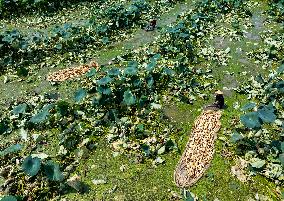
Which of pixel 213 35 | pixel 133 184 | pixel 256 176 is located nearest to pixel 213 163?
pixel 256 176

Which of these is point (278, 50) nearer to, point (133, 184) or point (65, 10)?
point (133, 184)

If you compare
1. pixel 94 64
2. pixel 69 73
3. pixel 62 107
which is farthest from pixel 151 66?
pixel 62 107

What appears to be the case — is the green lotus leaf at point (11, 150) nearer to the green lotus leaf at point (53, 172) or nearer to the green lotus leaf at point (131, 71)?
the green lotus leaf at point (53, 172)

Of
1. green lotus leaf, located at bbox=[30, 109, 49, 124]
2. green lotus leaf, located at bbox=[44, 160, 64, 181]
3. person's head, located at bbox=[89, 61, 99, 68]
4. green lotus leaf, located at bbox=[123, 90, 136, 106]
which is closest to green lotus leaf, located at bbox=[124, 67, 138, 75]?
green lotus leaf, located at bbox=[123, 90, 136, 106]

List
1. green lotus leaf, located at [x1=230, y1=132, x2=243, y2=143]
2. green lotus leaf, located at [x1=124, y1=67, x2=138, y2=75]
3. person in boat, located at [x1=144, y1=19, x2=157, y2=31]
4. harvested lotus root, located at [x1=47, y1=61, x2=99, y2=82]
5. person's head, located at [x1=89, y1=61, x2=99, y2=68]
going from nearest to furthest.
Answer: green lotus leaf, located at [x1=230, y1=132, x2=243, y2=143] → green lotus leaf, located at [x1=124, y1=67, x2=138, y2=75] → harvested lotus root, located at [x1=47, y1=61, x2=99, y2=82] → person's head, located at [x1=89, y1=61, x2=99, y2=68] → person in boat, located at [x1=144, y1=19, x2=157, y2=31]

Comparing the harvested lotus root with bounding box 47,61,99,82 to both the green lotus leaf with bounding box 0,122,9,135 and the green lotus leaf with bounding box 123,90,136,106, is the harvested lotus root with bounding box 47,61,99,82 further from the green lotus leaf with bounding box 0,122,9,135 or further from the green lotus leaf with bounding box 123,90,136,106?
the green lotus leaf with bounding box 123,90,136,106
